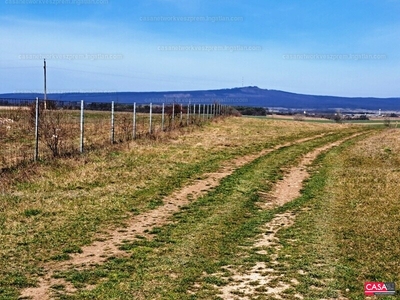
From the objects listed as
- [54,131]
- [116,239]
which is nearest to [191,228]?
[116,239]

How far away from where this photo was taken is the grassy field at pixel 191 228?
18.1ft

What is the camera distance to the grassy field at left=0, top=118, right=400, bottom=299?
5512 millimetres

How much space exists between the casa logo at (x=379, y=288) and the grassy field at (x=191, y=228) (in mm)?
104

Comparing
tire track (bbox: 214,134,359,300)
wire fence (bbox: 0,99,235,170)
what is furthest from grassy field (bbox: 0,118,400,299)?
wire fence (bbox: 0,99,235,170)

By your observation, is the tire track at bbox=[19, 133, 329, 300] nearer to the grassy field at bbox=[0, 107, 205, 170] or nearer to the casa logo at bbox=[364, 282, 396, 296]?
the casa logo at bbox=[364, 282, 396, 296]

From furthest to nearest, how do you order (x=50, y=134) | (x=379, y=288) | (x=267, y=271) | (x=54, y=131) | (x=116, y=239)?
(x=50, y=134), (x=54, y=131), (x=116, y=239), (x=267, y=271), (x=379, y=288)

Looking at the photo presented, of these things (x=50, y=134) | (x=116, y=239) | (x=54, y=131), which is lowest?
(x=116, y=239)

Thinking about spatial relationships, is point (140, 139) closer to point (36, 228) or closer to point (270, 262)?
point (36, 228)

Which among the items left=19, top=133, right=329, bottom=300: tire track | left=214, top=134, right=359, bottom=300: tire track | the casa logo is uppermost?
the casa logo

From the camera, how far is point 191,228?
7.86 meters

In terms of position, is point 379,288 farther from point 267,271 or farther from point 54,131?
point 54,131

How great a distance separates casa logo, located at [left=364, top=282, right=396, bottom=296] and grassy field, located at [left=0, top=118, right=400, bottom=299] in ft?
0.34

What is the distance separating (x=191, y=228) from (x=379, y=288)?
11.0 feet

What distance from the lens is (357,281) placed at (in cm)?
559
